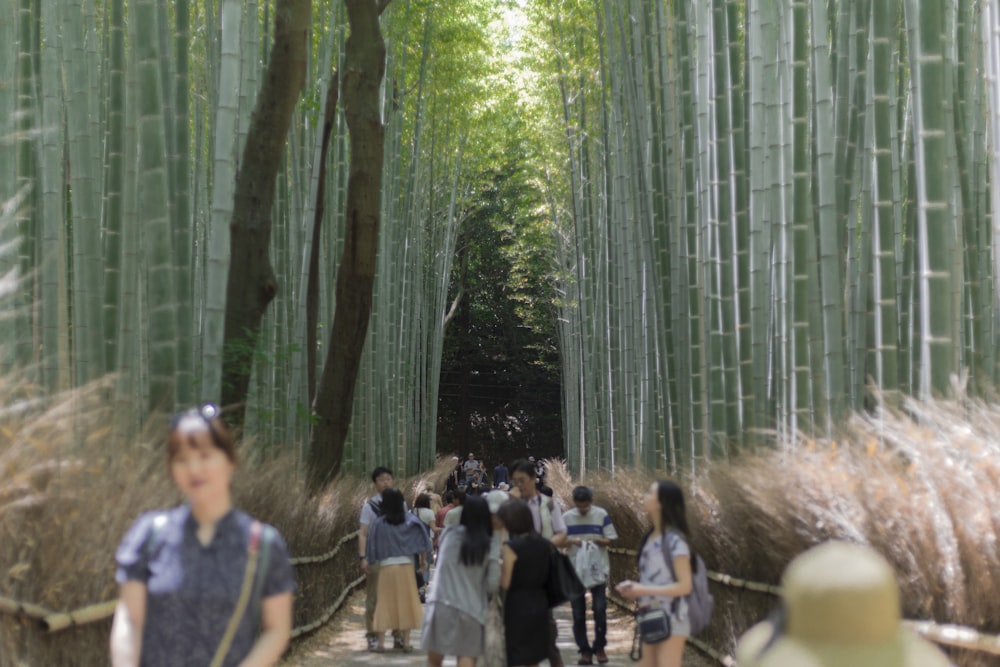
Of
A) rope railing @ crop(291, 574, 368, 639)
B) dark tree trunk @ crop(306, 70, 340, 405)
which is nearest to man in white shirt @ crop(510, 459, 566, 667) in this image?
rope railing @ crop(291, 574, 368, 639)

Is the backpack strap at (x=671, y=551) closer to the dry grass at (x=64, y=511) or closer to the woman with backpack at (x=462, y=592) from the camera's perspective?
the woman with backpack at (x=462, y=592)

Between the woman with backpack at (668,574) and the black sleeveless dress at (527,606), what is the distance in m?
0.72

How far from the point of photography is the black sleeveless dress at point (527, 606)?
538 cm

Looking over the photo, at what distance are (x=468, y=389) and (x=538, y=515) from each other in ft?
81.0

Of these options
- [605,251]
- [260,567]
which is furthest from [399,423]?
[260,567]

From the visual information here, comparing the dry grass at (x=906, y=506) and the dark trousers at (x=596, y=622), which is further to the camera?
the dark trousers at (x=596, y=622)

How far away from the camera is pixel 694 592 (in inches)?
187

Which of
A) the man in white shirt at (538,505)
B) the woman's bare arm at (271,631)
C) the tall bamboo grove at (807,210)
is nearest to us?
the woman's bare arm at (271,631)

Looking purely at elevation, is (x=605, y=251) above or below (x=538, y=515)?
above

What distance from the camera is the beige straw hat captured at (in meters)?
1.33

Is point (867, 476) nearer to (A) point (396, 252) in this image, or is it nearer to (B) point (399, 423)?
(A) point (396, 252)

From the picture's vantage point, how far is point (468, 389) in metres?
31.7

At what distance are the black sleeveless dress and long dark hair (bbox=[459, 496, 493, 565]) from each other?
12 cm

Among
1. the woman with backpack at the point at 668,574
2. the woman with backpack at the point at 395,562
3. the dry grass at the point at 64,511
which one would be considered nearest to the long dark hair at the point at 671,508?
the woman with backpack at the point at 668,574
